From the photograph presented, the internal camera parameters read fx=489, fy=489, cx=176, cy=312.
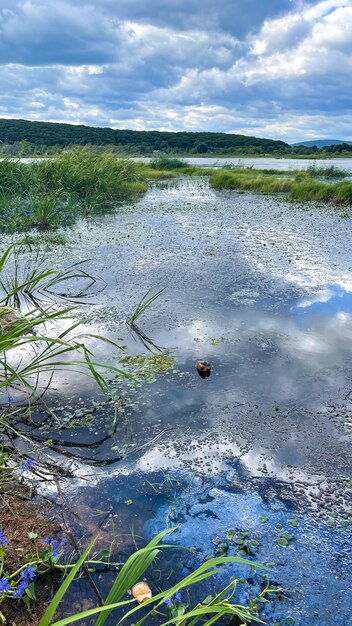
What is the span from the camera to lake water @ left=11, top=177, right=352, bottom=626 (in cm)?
206

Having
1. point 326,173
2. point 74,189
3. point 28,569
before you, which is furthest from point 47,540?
point 326,173

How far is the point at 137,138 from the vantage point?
50.2 m

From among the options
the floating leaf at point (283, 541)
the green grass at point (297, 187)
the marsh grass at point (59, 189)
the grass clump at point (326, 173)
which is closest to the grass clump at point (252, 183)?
the green grass at point (297, 187)

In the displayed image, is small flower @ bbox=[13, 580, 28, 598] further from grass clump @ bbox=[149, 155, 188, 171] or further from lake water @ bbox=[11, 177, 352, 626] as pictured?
grass clump @ bbox=[149, 155, 188, 171]

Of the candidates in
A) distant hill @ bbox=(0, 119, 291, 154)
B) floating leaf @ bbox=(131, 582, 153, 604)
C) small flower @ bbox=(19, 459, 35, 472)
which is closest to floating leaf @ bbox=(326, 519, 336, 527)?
floating leaf @ bbox=(131, 582, 153, 604)

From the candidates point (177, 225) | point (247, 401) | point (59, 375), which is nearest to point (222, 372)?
point (247, 401)

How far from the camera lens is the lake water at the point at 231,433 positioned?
206 centimetres

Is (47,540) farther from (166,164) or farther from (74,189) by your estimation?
(166,164)

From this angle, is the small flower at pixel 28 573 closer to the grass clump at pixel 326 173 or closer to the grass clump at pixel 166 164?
the grass clump at pixel 326 173

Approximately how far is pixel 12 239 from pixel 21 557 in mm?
7200

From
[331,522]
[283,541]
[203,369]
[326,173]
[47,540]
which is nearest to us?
[47,540]

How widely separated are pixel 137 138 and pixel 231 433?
167 ft

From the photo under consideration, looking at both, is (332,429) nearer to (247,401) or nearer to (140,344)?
(247,401)

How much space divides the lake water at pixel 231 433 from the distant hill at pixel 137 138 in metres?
31.9
